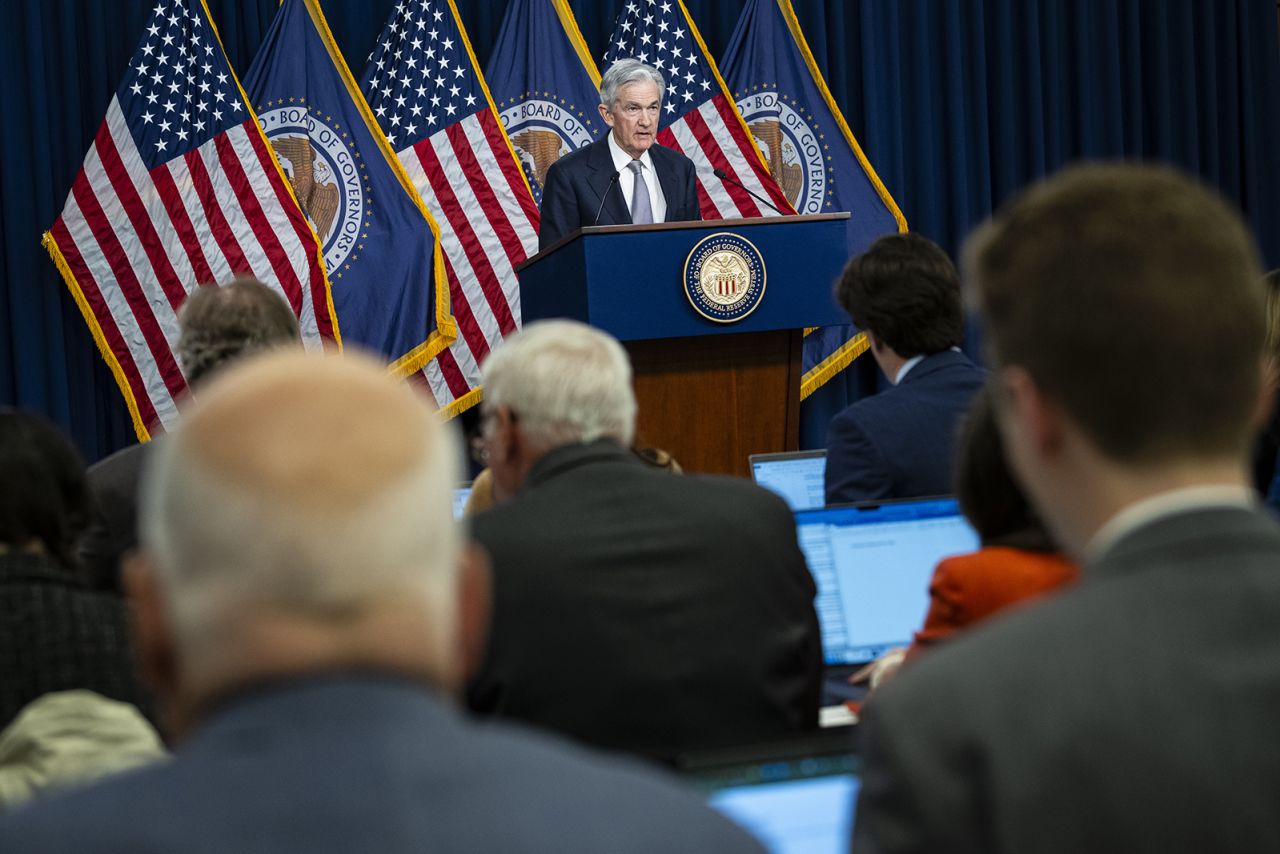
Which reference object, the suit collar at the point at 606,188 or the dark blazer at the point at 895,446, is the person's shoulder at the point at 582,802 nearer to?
the dark blazer at the point at 895,446

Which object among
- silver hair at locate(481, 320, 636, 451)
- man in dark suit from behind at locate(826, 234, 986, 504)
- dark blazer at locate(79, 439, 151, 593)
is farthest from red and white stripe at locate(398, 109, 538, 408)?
silver hair at locate(481, 320, 636, 451)

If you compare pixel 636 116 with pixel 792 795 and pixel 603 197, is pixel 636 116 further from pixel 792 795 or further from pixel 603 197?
pixel 792 795

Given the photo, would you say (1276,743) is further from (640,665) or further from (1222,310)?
(640,665)

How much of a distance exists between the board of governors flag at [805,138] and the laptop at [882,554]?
5361 mm

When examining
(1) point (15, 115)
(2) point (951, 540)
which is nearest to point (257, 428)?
(2) point (951, 540)

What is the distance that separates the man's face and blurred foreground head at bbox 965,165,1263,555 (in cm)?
497

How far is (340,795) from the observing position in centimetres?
77

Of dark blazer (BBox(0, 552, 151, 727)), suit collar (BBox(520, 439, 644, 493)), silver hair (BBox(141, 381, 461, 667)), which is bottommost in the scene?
dark blazer (BBox(0, 552, 151, 727))

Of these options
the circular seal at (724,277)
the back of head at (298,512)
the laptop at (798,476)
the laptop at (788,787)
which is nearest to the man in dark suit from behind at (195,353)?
the laptop at (798,476)

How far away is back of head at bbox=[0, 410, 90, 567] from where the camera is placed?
2.16 m

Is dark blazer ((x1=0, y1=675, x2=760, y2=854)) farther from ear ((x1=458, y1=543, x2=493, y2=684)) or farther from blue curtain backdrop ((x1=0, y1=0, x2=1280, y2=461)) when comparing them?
blue curtain backdrop ((x1=0, y1=0, x2=1280, y2=461))

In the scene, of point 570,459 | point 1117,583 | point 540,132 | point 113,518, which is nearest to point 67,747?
point 570,459

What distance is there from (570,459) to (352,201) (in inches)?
211

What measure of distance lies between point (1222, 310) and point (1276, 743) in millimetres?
310
